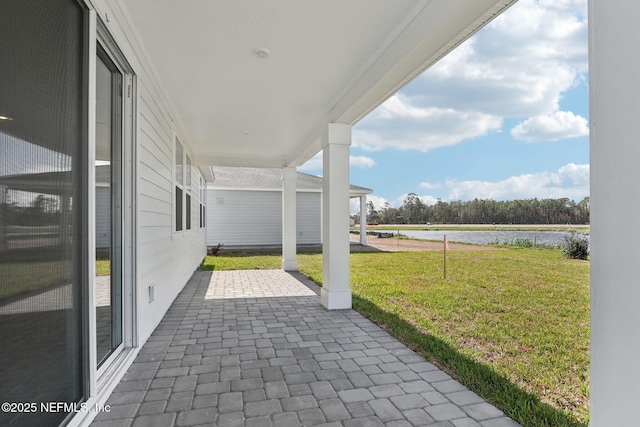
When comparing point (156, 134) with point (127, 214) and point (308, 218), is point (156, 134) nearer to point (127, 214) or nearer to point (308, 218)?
point (127, 214)

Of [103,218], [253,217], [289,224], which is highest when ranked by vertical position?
[253,217]

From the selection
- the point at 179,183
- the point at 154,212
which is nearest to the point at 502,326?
the point at 154,212

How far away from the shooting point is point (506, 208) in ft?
90.8

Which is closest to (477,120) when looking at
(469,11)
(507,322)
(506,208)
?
(506,208)

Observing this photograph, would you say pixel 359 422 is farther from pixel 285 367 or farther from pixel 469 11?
pixel 469 11

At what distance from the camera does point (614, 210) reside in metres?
1.19

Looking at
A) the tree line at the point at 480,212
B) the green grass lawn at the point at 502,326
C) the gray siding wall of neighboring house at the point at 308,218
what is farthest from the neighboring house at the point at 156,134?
the tree line at the point at 480,212

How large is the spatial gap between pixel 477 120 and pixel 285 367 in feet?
96.2

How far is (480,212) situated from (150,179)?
31940mm

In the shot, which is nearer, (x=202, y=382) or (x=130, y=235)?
(x=202, y=382)

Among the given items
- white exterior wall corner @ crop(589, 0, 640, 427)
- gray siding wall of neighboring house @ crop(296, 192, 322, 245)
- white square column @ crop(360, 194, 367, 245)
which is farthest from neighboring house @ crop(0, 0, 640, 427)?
white square column @ crop(360, 194, 367, 245)

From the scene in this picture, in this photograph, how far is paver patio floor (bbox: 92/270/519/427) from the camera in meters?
2.21

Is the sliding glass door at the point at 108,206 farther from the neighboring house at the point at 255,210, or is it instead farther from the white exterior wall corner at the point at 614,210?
the neighboring house at the point at 255,210

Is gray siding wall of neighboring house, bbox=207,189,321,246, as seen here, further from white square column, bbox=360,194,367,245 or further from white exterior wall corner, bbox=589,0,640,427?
white exterior wall corner, bbox=589,0,640,427
